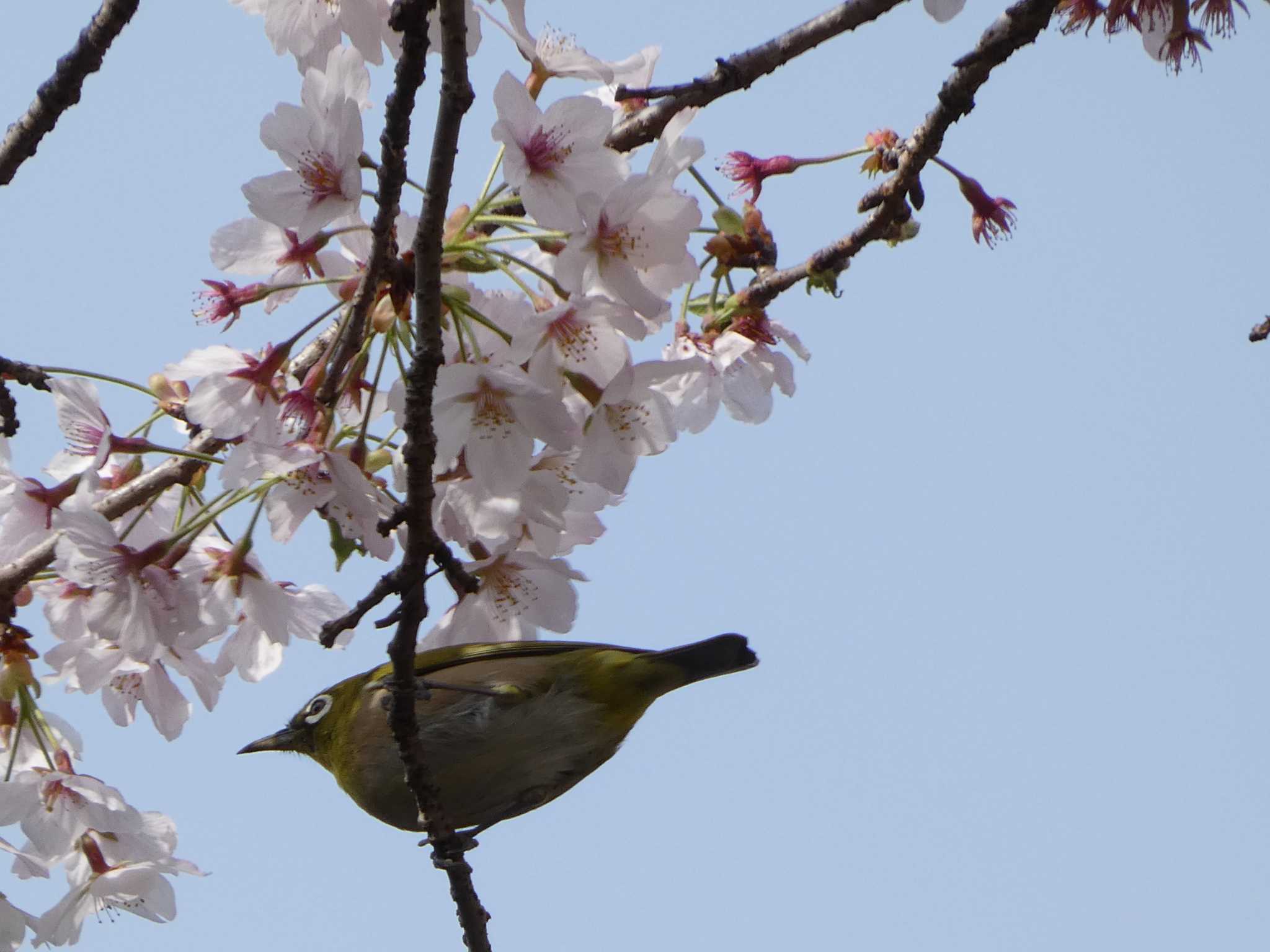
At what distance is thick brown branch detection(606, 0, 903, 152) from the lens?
3.37 meters

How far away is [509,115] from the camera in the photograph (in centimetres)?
277

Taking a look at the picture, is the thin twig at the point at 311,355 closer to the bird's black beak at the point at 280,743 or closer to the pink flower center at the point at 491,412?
the pink flower center at the point at 491,412

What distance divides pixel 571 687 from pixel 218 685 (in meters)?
1.17

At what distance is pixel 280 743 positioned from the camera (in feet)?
17.2

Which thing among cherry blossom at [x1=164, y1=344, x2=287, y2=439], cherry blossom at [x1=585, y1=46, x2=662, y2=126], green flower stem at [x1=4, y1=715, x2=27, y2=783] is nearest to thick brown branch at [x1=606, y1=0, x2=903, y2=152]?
cherry blossom at [x1=585, y1=46, x2=662, y2=126]

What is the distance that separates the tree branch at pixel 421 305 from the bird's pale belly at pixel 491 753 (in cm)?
140

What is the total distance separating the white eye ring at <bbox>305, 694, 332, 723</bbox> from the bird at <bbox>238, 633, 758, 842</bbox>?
1.54ft

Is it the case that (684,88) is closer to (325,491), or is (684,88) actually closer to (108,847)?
(325,491)

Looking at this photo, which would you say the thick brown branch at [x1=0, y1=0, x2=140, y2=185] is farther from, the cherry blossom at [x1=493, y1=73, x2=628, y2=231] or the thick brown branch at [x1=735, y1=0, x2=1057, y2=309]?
the thick brown branch at [x1=735, y1=0, x2=1057, y2=309]

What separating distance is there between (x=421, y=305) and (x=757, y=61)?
154cm

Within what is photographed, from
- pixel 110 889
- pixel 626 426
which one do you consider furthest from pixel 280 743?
pixel 626 426

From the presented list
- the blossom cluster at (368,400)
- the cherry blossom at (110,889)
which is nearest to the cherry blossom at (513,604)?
the blossom cluster at (368,400)

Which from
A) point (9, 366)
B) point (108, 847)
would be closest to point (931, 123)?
point (9, 366)

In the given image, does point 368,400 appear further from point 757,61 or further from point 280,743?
point 280,743
